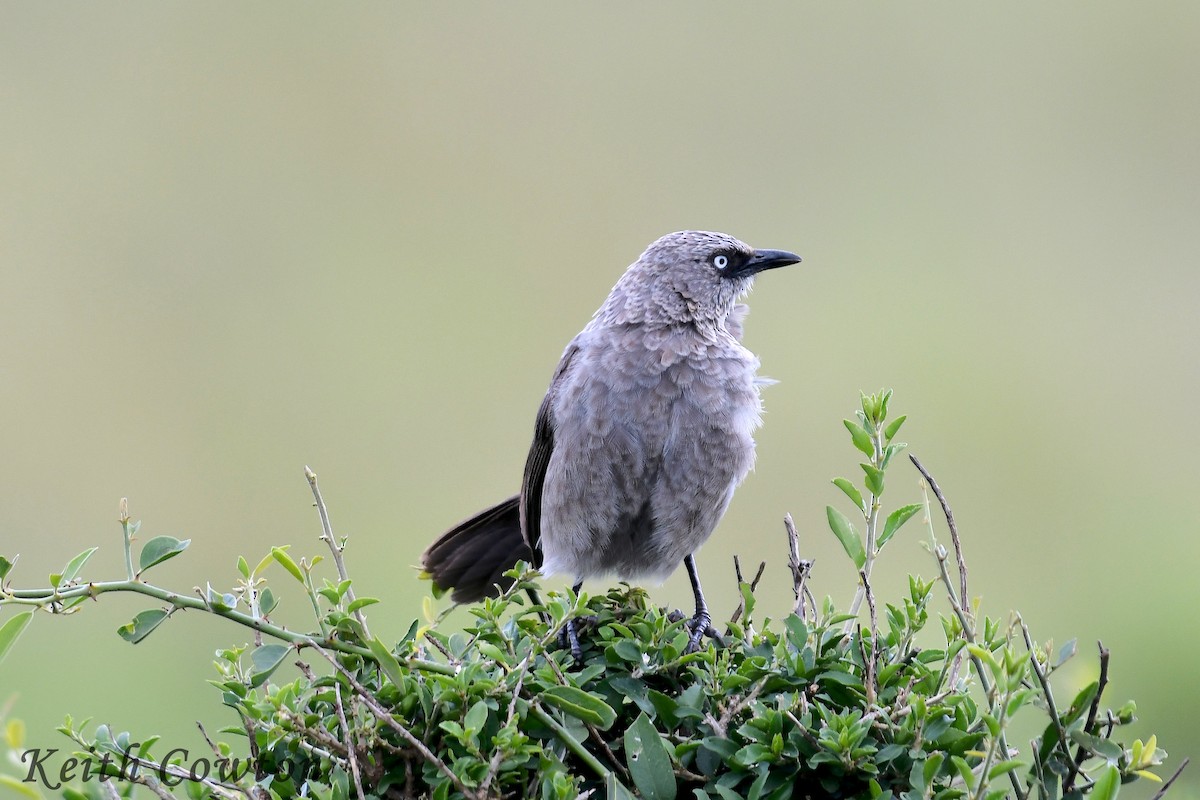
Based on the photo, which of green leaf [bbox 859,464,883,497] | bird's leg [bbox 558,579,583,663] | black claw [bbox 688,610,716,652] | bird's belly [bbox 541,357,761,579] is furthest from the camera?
bird's belly [bbox 541,357,761,579]

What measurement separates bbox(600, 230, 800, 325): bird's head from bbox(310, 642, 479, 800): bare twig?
2.20 m

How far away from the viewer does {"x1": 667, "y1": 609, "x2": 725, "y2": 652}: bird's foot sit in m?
2.37

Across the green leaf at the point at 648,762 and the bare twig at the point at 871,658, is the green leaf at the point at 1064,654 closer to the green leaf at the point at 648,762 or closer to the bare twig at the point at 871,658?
the bare twig at the point at 871,658

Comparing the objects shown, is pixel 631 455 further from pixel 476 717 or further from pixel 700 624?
pixel 476 717

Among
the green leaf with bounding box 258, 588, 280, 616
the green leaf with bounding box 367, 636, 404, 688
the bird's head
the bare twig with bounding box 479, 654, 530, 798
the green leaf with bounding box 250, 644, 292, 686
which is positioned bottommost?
the bare twig with bounding box 479, 654, 530, 798

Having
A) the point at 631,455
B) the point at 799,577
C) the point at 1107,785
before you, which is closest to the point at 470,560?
the point at 631,455

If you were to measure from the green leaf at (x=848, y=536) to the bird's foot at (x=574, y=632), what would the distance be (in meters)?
0.60

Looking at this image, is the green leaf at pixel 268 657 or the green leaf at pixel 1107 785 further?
the green leaf at pixel 268 657

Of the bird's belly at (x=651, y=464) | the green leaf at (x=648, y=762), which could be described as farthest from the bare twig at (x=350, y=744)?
the bird's belly at (x=651, y=464)

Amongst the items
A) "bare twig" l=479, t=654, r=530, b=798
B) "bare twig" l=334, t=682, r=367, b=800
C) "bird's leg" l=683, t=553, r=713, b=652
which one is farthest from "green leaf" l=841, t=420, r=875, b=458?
"bird's leg" l=683, t=553, r=713, b=652

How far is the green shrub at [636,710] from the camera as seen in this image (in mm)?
1721

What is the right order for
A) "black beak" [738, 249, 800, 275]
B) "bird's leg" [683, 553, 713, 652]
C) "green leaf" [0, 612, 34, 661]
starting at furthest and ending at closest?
"black beak" [738, 249, 800, 275]
"bird's leg" [683, 553, 713, 652]
"green leaf" [0, 612, 34, 661]

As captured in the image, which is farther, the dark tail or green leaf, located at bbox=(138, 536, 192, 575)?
the dark tail

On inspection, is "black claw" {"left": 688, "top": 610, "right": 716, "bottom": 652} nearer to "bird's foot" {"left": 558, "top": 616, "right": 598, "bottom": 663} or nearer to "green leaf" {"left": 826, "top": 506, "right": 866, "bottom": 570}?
"bird's foot" {"left": 558, "top": 616, "right": 598, "bottom": 663}
